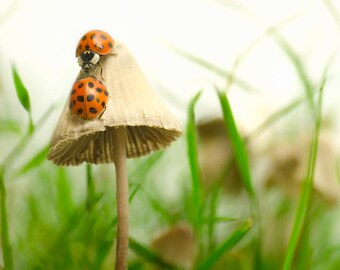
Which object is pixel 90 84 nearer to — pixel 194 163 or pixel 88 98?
pixel 88 98

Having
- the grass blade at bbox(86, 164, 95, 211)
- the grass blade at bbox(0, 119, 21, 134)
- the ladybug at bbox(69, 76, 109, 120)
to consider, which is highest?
the grass blade at bbox(0, 119, 21, 134)

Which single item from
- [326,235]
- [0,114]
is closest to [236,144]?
[326,235]

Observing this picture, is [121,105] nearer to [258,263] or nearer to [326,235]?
[258,263]

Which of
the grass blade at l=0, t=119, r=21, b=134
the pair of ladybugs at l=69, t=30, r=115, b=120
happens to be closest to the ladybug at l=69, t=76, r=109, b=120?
the pair of ladybugs at l=69, t=30, r=115, b=120

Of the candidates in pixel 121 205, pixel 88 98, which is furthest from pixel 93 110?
pixel 121 205

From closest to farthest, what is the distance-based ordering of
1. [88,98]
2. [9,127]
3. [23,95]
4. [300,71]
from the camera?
1. [88,98]
2. [23,95]
3. [300,71]
4. [9,127]

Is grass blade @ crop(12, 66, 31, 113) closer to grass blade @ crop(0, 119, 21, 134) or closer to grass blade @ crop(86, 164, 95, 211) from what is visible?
grass blade @ crop(86, 164, 95, 211)

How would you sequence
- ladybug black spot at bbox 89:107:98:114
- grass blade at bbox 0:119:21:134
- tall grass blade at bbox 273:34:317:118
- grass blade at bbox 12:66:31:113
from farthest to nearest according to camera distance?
grass blade at bbox 0:119:21:134, tall grass blade at bbox 273:34:317:118, grass blade at bbox 12:66:31:113, ladybug black spot at bbox 89:107:98:114
